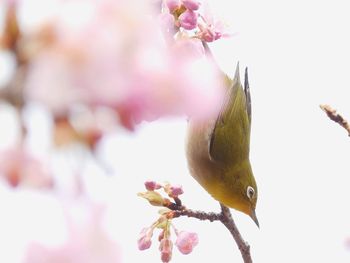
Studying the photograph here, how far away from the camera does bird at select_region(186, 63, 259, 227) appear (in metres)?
3.09

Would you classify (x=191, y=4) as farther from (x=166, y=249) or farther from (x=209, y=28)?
(x=166, y=249)

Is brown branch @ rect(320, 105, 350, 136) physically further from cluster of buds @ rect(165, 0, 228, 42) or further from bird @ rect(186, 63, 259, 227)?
bird @ rect(186, 63, 259, 227)

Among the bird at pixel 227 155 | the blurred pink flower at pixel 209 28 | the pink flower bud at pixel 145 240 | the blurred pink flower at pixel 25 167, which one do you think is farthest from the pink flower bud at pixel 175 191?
the blurred pink flower at pixel 25 167

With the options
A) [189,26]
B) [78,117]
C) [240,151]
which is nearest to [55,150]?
[78,117]

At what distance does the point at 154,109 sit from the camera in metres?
0.49

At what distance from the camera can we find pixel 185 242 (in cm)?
206

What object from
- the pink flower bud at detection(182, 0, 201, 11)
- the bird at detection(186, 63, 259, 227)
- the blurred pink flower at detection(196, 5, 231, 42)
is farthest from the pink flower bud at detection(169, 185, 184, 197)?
the bird at detection(186, 63, 259, 227)

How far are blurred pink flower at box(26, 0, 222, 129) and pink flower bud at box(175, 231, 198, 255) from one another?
1.60 metres

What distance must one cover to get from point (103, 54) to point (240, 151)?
2.88 m

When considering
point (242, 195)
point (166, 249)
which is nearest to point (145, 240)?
point (166, 249)

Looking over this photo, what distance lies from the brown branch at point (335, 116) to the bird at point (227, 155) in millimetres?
1670

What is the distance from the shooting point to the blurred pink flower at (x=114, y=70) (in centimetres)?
44

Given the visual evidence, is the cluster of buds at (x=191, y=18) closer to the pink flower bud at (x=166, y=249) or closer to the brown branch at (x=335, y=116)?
the brown branch at (x=335, y=116)

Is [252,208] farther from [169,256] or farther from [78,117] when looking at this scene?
[78,117]
